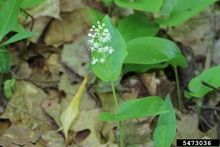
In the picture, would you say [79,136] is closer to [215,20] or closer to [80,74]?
[80,74]

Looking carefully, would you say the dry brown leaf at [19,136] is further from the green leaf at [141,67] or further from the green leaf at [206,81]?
the green leaf at [206,81]

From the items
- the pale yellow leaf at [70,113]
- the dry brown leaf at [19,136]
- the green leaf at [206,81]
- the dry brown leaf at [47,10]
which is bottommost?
the dry brown leaf at [19,136]

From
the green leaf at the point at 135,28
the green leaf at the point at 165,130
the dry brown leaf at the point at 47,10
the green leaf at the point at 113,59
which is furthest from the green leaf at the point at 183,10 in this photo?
the dry brown leaf at the point at 47,10

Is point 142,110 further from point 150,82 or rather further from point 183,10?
point 183,10

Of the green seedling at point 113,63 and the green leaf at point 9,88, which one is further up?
the green seedling at point 113,63

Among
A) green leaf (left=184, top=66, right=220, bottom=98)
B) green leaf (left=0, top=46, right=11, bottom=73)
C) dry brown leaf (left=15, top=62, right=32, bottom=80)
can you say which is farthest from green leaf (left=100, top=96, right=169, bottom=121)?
dry brown leaf (left=15, top=62, right=32, bottom=80)

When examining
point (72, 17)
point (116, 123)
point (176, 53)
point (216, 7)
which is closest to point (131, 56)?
point (176, 53)
